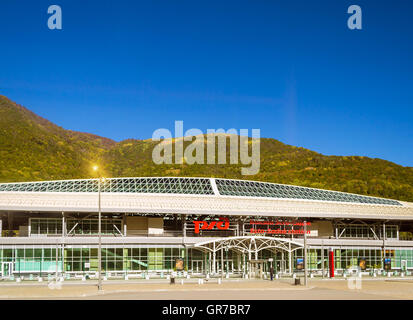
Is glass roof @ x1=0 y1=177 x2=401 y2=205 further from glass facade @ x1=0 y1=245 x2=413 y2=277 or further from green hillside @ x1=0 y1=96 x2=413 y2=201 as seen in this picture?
green hillside @ x1=0 y1=96 x2=413 y2=201

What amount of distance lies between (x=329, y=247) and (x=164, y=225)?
21.1 metres

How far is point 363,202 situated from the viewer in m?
76.2

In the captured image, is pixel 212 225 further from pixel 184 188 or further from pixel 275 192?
pixel 275 192

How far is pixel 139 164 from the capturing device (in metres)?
144

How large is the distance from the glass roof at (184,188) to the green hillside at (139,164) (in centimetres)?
4371

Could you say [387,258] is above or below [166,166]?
below

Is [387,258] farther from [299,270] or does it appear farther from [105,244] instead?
[105,244]

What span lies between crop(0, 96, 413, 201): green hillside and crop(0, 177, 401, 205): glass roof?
43714 mm

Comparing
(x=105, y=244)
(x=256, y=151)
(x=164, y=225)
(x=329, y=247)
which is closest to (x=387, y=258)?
(x=329, y=247)

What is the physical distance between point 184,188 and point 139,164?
76.4 m

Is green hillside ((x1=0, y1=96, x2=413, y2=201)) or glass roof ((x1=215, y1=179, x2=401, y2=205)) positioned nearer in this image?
glass roof ((x1=215, y1=179, x2=401, y2=205))

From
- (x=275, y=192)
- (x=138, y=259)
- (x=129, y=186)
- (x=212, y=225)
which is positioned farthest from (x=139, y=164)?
(x=138, y=259)

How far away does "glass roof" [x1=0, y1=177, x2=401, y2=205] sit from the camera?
218 ft

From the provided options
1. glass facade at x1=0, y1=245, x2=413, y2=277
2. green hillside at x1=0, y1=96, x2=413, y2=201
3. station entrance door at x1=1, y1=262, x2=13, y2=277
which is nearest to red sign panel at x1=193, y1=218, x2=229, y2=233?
glass facade at x1=0, y1=245, x2=413, y2=277
